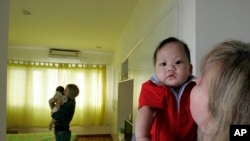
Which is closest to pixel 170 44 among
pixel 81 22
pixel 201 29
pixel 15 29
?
pixel 201 29

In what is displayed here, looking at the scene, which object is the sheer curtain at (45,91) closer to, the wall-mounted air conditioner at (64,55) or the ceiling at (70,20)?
the wall-mounted air conditioner at (64,55)

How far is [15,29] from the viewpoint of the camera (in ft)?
13.0

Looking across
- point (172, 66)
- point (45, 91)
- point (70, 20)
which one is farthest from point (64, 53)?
point (172, 66)

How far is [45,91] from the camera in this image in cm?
558

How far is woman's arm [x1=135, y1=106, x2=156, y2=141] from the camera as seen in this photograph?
0.68 meters

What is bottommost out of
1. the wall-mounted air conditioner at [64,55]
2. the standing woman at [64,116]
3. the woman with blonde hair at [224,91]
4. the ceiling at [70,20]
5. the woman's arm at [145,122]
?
the standing woman at [64,116]

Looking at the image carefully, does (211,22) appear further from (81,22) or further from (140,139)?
(81,22)

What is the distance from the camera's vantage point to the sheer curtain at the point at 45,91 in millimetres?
5371

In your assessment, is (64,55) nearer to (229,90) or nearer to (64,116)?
(64,116)

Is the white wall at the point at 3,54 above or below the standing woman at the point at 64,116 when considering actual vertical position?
above

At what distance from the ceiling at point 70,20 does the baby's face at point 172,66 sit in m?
1.95

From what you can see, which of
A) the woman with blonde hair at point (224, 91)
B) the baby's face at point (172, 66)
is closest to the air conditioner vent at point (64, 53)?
the baby's face at point (172, 66)

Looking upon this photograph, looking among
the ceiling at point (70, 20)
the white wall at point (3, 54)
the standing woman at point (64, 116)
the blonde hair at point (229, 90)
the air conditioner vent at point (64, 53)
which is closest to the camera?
the blonde hair at point (229, 90)

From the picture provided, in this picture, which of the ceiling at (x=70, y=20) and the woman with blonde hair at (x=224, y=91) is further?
the ceiling at (x=70, y=20)
